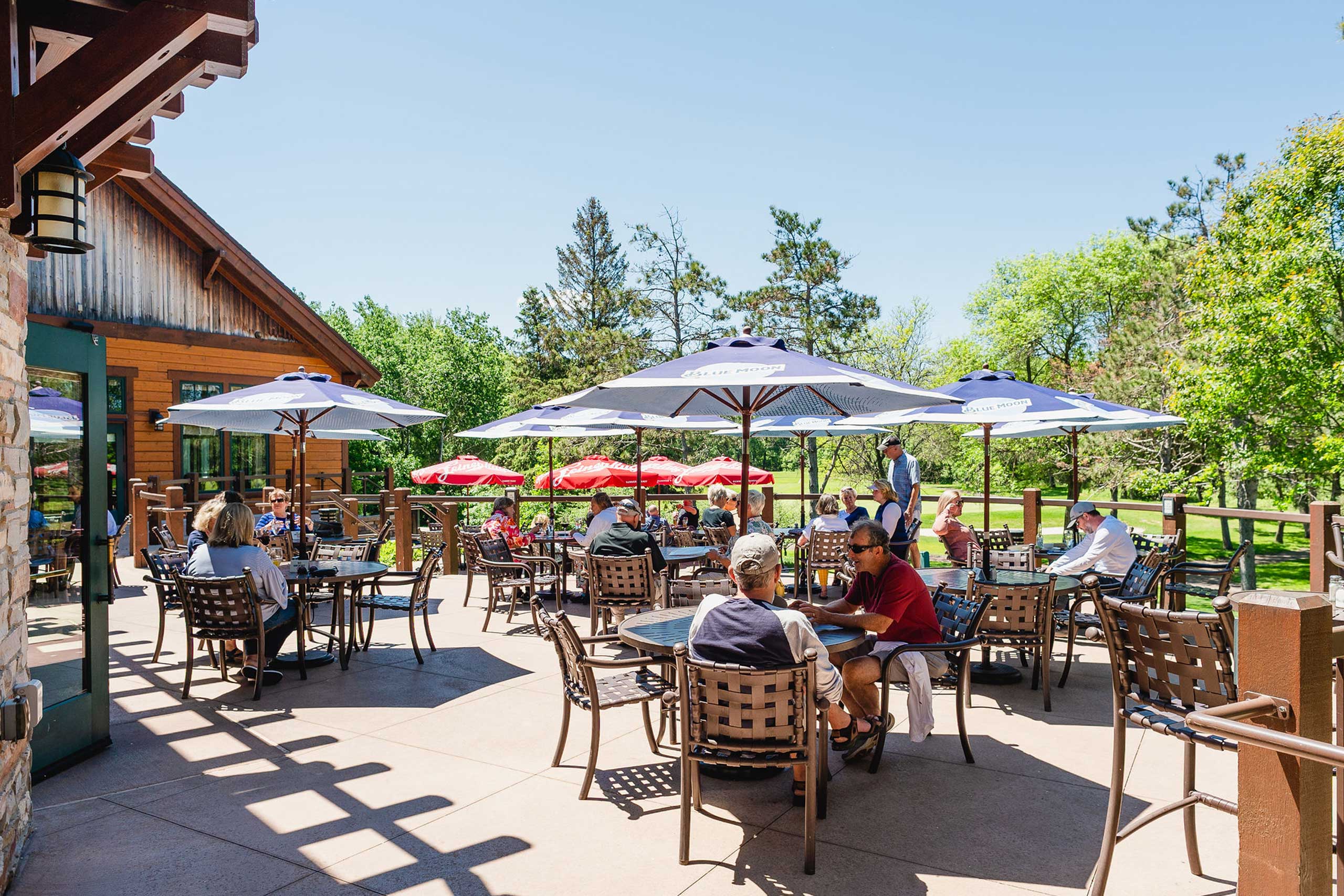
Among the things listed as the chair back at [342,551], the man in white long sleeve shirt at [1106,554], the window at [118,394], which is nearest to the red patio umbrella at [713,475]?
the chair back at [342,551]

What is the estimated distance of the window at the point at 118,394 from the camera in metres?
14.3

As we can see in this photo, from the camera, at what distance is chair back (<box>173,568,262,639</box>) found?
555 cm

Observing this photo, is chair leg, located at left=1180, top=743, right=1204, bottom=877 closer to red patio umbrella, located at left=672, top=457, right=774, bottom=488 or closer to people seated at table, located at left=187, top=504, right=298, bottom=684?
people seated at table, located at left=187, top=504, right=298, bottom=684

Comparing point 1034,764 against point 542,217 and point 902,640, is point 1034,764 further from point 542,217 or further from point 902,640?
point 542,217

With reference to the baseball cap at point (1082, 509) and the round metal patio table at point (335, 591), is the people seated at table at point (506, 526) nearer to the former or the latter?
the round metal patio table at point (335, 591)

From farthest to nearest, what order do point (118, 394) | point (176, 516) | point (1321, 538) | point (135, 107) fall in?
point (118, 394), point (176, 516), point (1321, 538), point (135, 107)

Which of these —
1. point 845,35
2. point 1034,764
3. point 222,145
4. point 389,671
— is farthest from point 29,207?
point 222,145

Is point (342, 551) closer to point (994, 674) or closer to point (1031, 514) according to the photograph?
point (994, 674)

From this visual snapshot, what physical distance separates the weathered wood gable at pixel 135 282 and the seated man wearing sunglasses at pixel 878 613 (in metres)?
13.8

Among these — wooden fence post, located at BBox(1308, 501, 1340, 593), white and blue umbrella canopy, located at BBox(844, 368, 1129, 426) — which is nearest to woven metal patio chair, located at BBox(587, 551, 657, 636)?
white and blue umbrella canopy, located at BBox(844, 368, 1129, 426)

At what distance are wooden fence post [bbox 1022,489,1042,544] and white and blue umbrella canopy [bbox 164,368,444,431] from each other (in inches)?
294

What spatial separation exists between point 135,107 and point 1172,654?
5371 millimetres

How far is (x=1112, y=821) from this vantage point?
2.94 meters

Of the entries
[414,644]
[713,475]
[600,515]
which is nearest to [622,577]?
[600,515]
